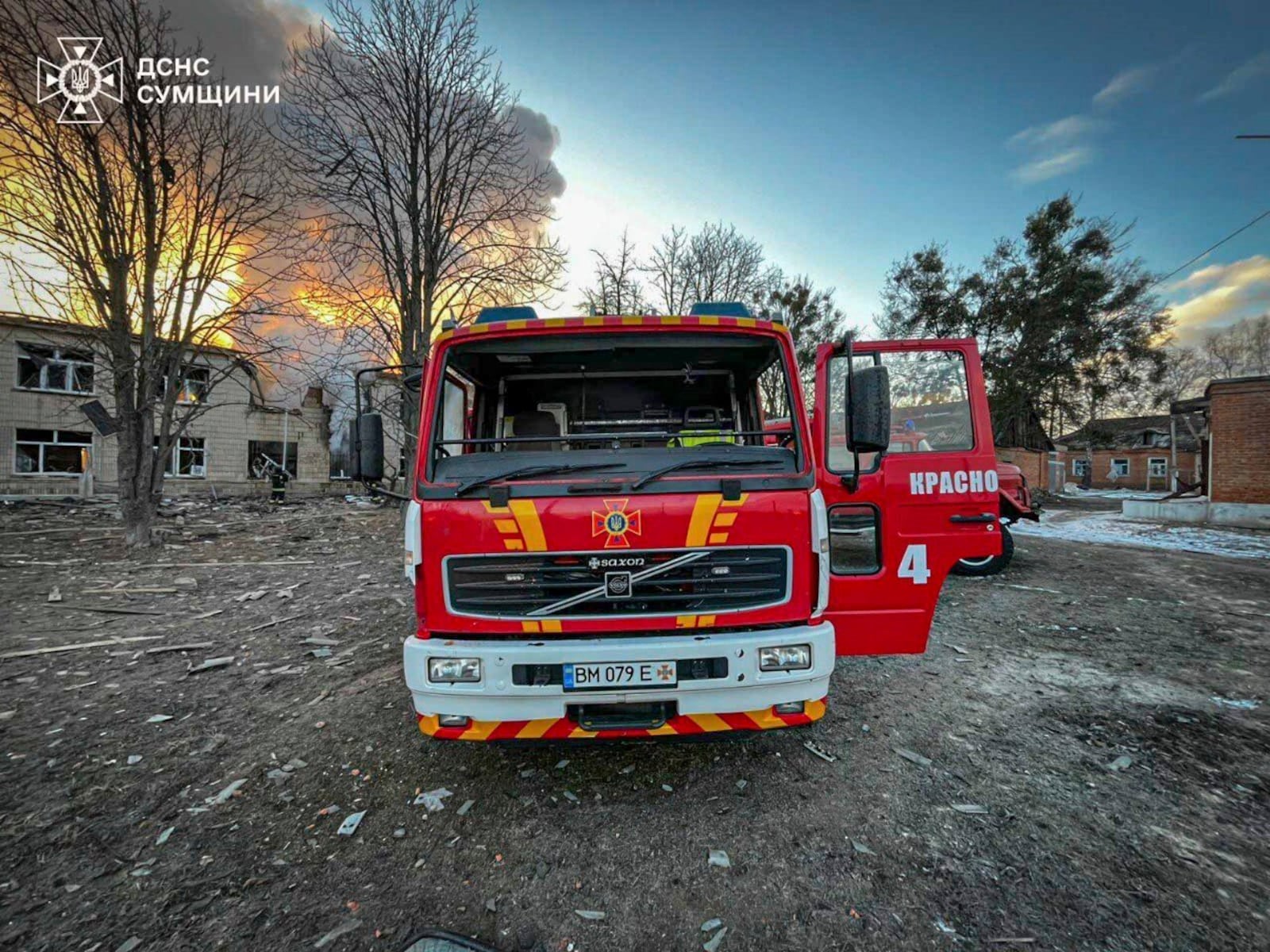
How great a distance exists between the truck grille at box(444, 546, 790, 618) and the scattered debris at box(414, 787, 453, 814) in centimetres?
105

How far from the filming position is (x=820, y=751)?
3057mm

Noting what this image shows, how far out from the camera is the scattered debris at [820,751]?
2.98 metres

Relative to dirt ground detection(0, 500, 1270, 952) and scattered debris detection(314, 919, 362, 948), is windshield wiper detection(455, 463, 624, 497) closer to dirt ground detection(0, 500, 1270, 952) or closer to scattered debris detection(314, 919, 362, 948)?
dirt ground detection(0, 500, 1270, 952)

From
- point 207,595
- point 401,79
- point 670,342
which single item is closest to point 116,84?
point 401,79

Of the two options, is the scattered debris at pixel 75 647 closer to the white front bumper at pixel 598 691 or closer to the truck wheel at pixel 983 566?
the white front bumper at pixel 598 691

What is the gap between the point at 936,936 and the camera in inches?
72.9

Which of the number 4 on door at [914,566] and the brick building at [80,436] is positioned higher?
the brick building at [80,436]

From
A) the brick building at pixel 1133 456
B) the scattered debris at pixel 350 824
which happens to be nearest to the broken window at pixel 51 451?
the scattered debris at pixel 350 824

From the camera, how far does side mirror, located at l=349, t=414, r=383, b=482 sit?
3109 mm

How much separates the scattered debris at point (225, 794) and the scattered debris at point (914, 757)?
376 centimetres

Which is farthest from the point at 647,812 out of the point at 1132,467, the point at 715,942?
the point at 1132,467

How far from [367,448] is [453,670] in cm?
156

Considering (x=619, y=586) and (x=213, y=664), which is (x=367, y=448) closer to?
→ (x=619, y=586)

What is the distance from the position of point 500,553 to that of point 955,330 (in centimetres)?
2738
